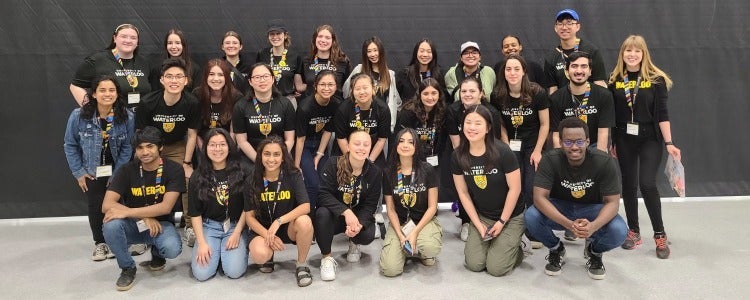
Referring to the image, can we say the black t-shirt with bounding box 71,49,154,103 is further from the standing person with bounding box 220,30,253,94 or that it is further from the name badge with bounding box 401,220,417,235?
the name badge with bounding box 401,220,417,235

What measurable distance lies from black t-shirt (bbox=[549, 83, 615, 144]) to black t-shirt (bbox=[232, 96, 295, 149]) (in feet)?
5.77

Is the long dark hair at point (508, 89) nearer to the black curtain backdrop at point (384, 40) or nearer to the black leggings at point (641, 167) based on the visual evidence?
the black leggings at point (641, 167)

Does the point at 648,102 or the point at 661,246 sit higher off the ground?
the point at 648,102

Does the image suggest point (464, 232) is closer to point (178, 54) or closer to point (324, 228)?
point (324, 228)

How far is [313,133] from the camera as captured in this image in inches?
151

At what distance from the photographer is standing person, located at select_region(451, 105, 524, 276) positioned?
3.12 m

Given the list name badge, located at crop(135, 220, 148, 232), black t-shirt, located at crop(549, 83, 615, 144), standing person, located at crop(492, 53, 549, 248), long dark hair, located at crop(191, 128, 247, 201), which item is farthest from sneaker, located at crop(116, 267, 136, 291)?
black t-shirt, located at crop(549, 83, 615, 144)

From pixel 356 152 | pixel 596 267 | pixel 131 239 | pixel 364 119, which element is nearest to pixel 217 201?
pixel 131 239

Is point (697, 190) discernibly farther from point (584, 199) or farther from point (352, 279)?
point (352, 279)

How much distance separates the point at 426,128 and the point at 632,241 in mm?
1521

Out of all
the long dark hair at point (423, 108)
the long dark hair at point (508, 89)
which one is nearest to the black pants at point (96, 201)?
the long dark hair at point (423, 108)

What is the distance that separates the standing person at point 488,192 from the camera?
123 inches

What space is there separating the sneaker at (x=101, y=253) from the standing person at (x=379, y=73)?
→ 1.87 meters

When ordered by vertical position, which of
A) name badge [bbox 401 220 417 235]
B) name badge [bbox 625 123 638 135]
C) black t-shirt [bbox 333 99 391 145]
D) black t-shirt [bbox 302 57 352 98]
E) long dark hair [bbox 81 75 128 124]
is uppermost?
black t-shirt [bbox 302 57 352 98]
